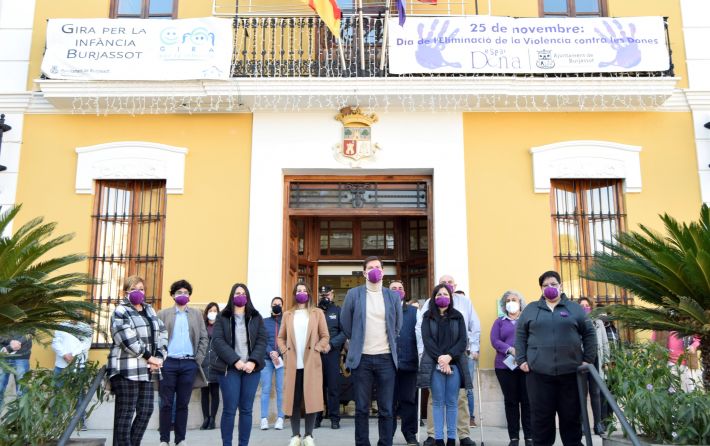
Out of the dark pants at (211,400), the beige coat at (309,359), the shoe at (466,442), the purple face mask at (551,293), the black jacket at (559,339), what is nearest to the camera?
the black jacket at (559,339)

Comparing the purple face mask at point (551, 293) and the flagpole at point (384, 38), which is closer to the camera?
the purple face mask at point (551, 293)

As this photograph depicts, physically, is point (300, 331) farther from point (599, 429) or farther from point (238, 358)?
point (599, 429)

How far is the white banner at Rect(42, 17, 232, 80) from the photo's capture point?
9.91m

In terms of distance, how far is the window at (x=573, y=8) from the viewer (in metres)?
10.9

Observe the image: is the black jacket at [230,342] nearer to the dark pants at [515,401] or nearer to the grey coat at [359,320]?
the grey coat at [359,320]

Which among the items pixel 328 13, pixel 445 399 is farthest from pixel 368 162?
pixel 445 399

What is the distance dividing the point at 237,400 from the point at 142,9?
23.8 feet

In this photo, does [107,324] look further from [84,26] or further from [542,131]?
[542,131]

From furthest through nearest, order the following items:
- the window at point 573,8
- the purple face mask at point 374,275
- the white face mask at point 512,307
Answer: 1. the window at point 573,8
2. the white face mask at point 512,307
3. the purple face mask at point 374,275

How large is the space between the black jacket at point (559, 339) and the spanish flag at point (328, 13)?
204 inches

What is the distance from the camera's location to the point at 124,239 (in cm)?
1024

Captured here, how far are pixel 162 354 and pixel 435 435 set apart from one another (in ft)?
9.72

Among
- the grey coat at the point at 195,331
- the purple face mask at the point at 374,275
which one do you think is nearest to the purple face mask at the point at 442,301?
the purple face mask at the point at 374,275

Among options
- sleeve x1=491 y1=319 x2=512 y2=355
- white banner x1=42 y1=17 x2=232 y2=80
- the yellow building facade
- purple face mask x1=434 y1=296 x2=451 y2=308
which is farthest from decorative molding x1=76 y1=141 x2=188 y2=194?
sleeve x1=491 y1=319 x2=512 y2=355
